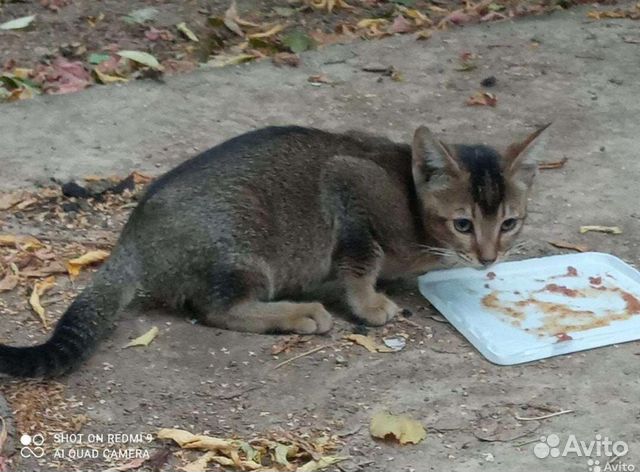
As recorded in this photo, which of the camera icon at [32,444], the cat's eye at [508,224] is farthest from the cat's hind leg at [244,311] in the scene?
the camera icon at [32,444]

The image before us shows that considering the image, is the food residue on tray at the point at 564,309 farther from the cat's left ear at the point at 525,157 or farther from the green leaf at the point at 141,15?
the green leaf at the point at 141,15

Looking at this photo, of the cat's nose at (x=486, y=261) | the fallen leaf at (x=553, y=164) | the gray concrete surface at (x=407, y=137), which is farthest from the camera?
the fallen leaf at (x=553, y=164)

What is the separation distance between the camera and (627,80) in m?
7.66

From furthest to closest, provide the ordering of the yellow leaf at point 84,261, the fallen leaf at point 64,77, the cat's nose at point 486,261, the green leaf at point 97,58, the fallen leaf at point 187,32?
the fallen leaf at point 187,32 < the green leaf at point 97,58 < the fallen leaf at point 64,77 < the yellow leaf at point 84,261 < the cat's nose at point 486,261

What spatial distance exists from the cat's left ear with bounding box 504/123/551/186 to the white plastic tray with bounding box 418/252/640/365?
44 centimetres

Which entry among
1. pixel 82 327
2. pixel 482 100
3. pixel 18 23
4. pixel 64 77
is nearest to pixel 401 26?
pixel 482 100

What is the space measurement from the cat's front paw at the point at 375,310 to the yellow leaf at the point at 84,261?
117cm

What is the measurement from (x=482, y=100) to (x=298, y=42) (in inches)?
63.4

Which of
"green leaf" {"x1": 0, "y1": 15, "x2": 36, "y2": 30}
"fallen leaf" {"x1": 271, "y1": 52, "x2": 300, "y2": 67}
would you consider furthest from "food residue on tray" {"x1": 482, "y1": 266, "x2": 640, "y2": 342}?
"green leaf" {"x1": 0, "y1": 15, "x2": 36, "y2": 30}

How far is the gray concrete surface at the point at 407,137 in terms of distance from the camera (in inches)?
161

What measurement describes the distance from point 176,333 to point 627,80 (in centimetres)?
412

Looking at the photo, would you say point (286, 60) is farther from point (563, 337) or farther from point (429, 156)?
point (563, 337)

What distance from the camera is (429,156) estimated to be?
16.0 feet

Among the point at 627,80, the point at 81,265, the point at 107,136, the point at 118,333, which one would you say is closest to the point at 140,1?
the point at 107,136
